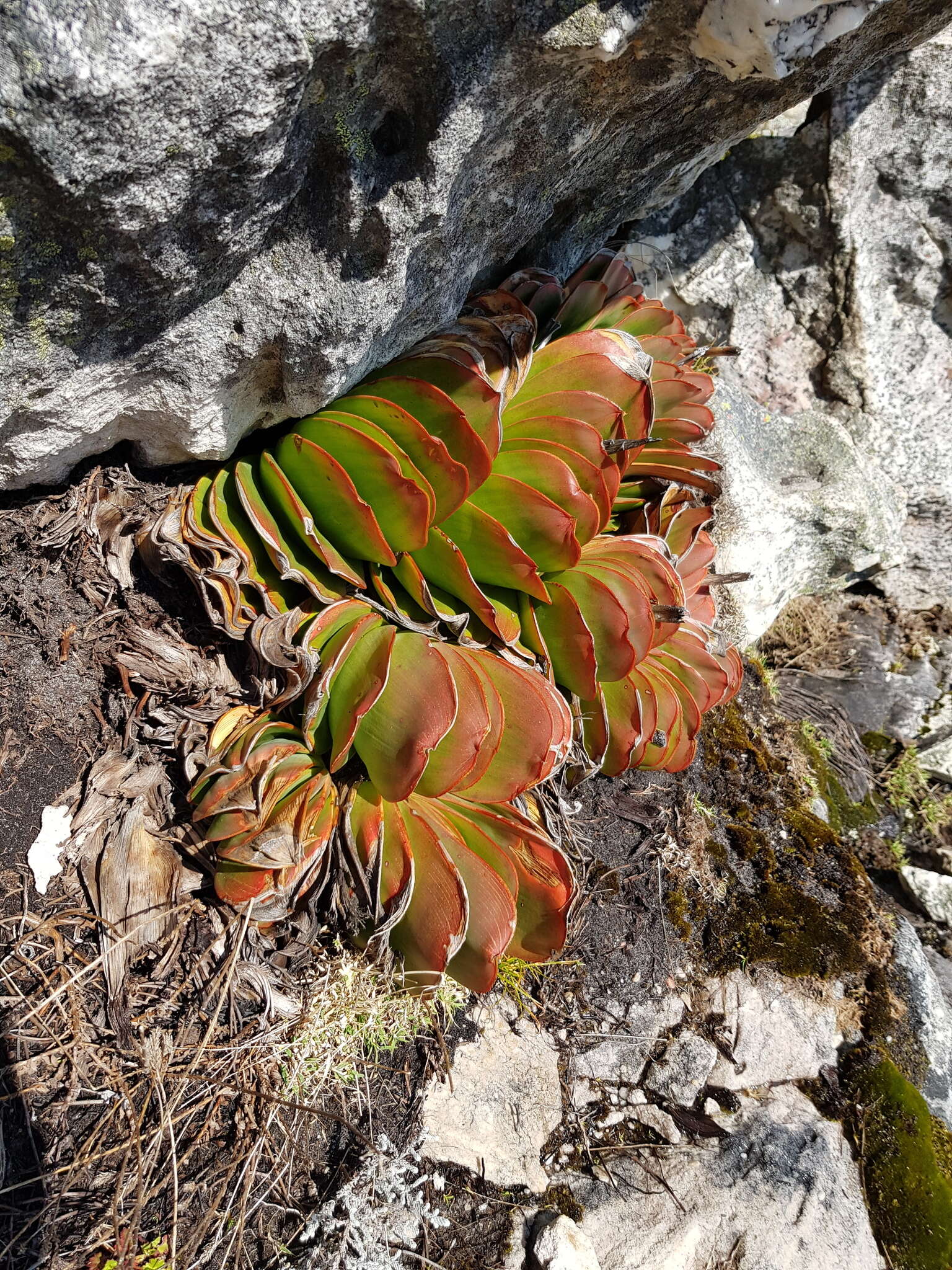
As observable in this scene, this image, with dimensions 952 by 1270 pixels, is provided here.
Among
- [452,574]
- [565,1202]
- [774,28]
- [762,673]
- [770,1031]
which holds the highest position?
[774,28]

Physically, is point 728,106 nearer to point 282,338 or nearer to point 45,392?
point 282,338

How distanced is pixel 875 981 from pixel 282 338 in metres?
2.85

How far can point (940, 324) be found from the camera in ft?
12.0

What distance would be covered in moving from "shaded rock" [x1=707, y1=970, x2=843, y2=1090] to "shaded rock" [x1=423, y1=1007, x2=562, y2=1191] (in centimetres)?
58

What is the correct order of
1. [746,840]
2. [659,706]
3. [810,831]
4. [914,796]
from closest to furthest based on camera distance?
[659,706] < [746,840] < [810,831] < [914,796]

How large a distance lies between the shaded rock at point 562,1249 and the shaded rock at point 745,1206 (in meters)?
0.06

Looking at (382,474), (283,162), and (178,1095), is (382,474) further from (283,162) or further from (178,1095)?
(178,1095)

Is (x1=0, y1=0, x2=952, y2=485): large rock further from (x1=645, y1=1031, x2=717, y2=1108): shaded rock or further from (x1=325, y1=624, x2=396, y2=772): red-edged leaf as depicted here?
(x1=645, y1=1031, x2=717, y2=1108): shaded rock

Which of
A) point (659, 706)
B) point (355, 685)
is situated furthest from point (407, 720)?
point (659, 706)

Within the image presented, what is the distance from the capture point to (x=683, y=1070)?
2320 mm

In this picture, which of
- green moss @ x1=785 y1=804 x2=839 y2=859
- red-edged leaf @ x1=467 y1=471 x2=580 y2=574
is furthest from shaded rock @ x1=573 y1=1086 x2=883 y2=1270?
red-edged leaf @ x1=467 y1=471 x2=580 y2=574

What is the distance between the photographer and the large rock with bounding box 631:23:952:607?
330 cm

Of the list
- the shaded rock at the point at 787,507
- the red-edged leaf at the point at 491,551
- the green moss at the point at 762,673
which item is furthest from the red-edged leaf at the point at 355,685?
the green moss at the point at 762,673

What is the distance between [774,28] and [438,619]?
1.44 meters
